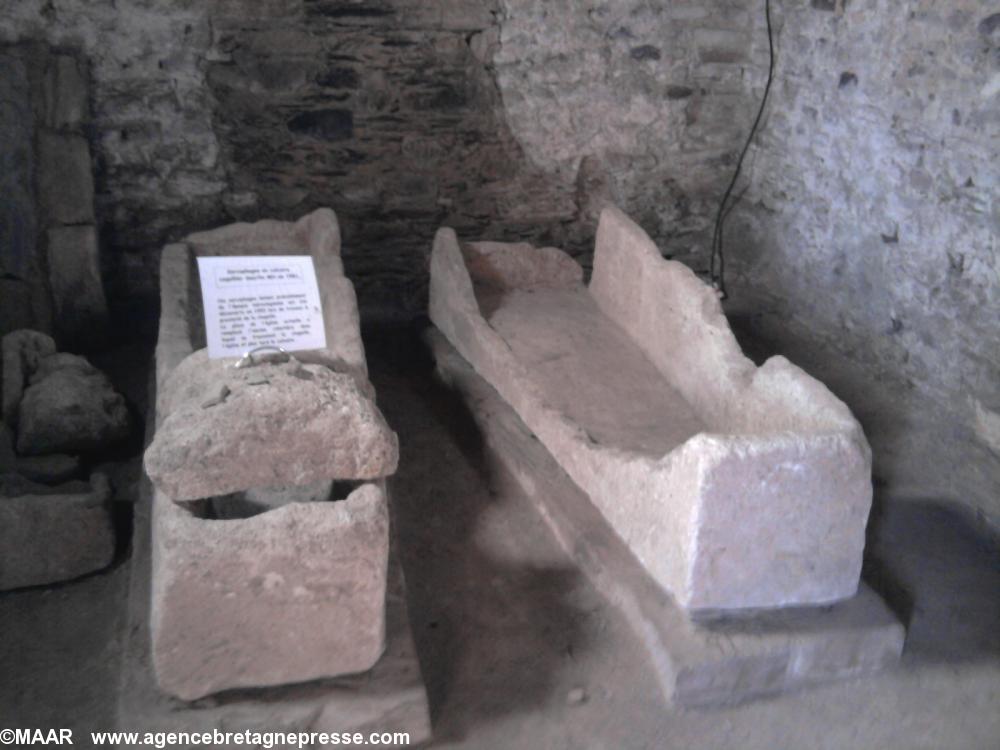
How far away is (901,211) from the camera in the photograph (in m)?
4.09

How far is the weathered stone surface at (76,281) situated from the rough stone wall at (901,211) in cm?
331

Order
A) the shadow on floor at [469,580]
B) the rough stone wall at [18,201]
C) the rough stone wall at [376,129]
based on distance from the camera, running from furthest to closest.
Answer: the rough stone wall at [376,129]
the rough stone wall at [18,201]
the shadow on floor at [469,580]

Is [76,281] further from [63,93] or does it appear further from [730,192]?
[730,192]

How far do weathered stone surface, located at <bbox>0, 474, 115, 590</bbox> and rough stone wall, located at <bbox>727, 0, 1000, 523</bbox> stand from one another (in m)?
2.95

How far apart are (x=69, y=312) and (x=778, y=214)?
355 centimetres

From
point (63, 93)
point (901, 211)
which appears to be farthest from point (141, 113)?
point (901, 211)

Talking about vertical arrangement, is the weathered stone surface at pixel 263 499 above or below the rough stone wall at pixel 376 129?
below

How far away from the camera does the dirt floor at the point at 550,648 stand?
2.56 m

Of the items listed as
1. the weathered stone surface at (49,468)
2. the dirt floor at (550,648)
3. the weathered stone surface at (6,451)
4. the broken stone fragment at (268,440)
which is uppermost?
the broken stone fragment at (268,440)

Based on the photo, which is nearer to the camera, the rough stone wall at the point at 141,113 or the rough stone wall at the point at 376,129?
the rough stone wall at the point at 141,113

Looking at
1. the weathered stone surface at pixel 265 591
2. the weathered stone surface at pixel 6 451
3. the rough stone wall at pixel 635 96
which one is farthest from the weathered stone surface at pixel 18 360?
the rough stone wall at pixel 635 96

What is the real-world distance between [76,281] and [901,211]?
365 cm

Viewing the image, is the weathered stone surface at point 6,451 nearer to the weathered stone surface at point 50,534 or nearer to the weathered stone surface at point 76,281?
the weathered stone surface at point 50,534

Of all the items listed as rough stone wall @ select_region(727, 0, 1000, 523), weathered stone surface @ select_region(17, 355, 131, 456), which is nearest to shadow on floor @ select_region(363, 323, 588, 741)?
weathered stone surface @ select_region(17, 355, 131, 456)
